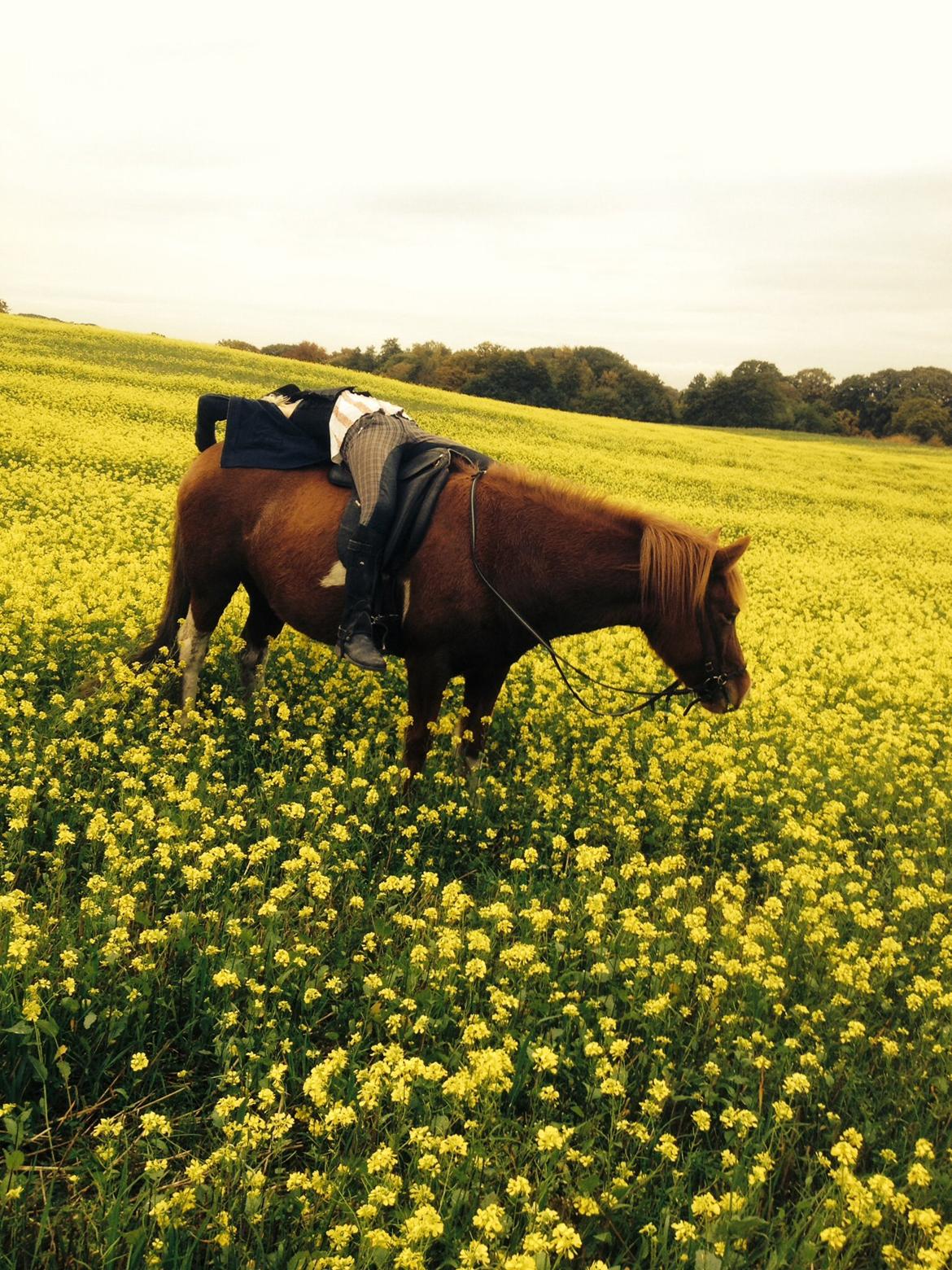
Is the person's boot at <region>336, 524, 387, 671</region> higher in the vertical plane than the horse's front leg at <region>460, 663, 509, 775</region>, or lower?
higher

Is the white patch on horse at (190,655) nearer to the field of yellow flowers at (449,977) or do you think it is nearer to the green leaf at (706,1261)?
the field of yellow flowers at (449,977)

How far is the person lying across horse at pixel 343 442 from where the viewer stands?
515cm

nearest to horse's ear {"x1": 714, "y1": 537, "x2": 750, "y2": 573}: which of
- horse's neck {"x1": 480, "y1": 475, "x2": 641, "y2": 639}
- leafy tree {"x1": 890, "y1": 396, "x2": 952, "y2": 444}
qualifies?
horse's neck {"x1": 480, "y1": 475, "x2": 641, "y2": 639}

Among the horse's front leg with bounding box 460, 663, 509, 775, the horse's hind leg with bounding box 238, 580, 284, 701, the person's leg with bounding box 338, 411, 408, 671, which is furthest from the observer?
the horse's hind leg with bounding box 238, 580, 284, 701

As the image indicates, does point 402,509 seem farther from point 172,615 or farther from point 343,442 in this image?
point 172,615

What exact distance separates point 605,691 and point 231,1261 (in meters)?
6.03

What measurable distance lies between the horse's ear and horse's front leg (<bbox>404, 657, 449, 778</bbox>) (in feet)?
6.13

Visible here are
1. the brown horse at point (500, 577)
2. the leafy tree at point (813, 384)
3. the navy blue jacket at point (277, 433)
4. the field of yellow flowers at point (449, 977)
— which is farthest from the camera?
the leafy tree at point (813, 384)

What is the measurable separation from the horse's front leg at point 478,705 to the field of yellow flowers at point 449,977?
0.22m

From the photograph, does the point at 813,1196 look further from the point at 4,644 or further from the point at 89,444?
the point at 89,444

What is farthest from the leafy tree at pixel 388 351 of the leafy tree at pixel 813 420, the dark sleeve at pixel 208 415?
the dark sleeve at pixel 208 415

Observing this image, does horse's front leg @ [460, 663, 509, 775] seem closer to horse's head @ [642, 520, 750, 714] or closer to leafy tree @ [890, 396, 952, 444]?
horse's head @ [642, 520, 750, 714]

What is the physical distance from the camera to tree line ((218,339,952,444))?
223ft

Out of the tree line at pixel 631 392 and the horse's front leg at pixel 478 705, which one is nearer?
the horse's front leg at pixel 478 705
